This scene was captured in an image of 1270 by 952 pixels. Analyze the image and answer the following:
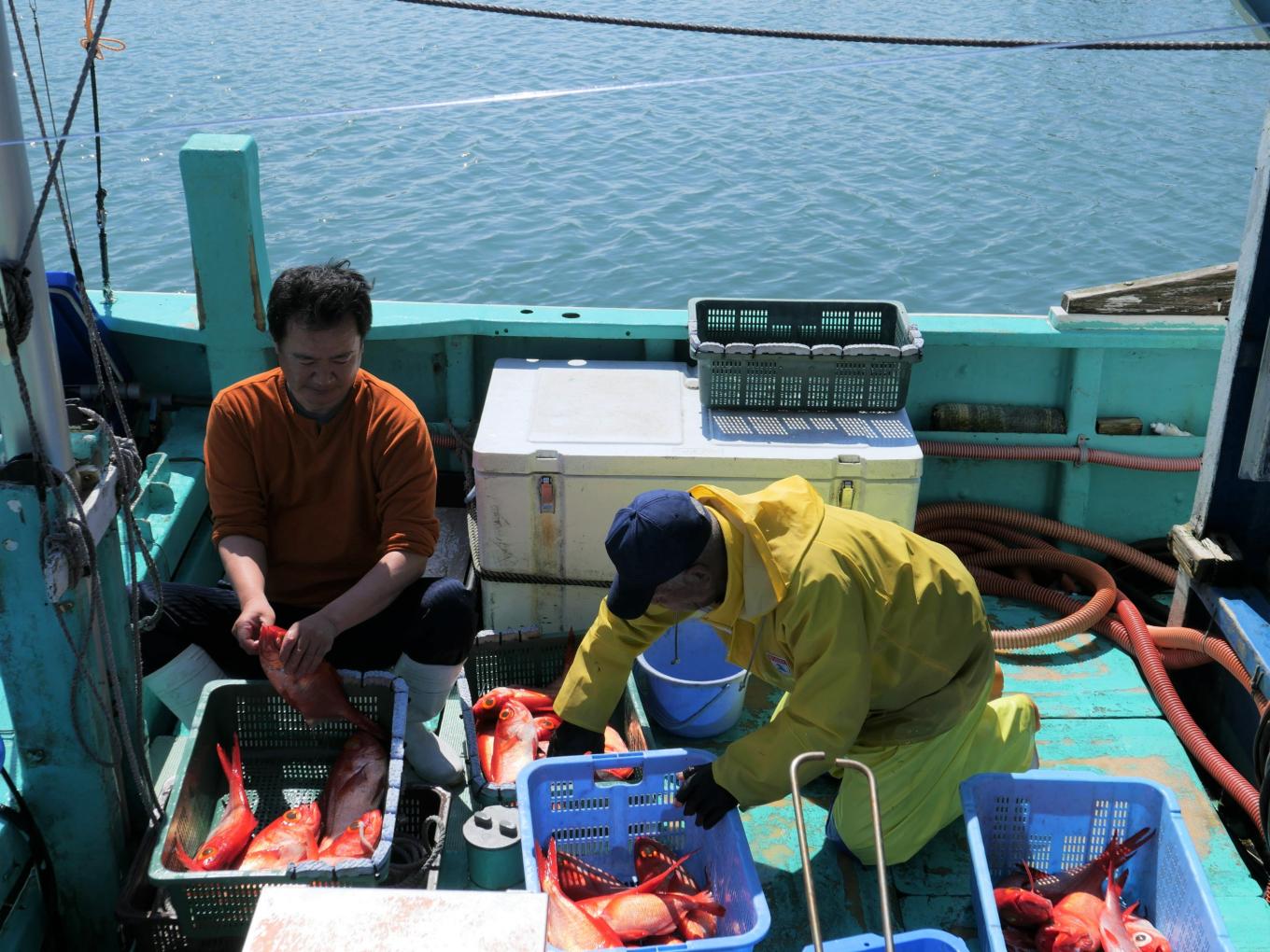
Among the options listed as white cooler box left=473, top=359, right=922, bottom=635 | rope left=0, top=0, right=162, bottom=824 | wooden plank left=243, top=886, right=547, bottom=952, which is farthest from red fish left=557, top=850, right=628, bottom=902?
wooden plank left=243, top=886, right=547, bottom=952

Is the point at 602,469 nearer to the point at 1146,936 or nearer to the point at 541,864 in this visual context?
the point at 541,864

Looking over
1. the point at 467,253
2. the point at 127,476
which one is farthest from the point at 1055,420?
the point at 467,253

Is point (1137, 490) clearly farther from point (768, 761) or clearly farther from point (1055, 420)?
point (768, 761)

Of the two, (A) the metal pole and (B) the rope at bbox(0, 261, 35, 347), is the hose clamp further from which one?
(B) the rope at bbox(0, 261, 35, 347)

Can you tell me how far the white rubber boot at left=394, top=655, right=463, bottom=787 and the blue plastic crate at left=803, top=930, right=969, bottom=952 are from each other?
1.24 m

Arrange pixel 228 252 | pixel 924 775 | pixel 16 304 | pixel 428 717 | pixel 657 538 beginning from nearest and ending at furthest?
pixel 16 304
pixel 657 538
pixel 924 775
pixel 428 717
pixel 228 252

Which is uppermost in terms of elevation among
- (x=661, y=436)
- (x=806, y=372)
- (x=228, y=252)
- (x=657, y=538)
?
(x=228, y=252)

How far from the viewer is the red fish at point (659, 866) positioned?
2.90 meters

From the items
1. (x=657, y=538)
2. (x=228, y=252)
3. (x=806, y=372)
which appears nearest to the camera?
(x=657, y=538)

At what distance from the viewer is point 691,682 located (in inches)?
135

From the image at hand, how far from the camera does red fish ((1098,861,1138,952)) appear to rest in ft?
9.07

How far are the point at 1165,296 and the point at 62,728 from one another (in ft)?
13.4

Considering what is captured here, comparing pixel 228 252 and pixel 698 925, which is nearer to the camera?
pixel 698 925

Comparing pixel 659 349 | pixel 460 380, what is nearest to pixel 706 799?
pixel 659 349
